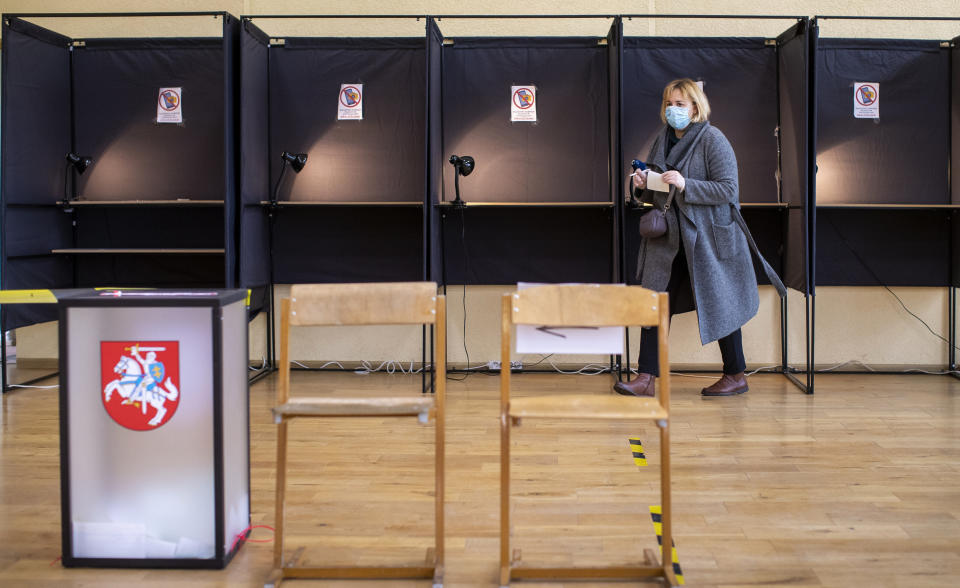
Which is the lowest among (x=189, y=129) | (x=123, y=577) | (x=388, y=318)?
(x=123, y=577)

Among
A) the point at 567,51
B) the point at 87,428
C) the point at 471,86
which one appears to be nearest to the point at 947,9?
the point at 567,51

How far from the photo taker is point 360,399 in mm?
2062

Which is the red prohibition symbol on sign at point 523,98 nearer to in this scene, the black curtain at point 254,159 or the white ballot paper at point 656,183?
the white ballot paper at point 656,183

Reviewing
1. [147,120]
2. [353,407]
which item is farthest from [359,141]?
[353,407]

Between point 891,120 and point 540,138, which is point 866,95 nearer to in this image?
point 891,120

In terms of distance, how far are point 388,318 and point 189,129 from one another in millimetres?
3167

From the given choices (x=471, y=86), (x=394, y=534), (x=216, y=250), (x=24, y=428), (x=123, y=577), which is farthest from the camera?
(x=471, y=86)

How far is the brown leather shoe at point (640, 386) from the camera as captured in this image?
3.94m

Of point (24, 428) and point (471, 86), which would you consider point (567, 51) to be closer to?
point (471, 86)

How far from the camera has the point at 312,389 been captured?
4.35 metres

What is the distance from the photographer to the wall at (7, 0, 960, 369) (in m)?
4.73

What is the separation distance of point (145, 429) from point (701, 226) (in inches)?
104

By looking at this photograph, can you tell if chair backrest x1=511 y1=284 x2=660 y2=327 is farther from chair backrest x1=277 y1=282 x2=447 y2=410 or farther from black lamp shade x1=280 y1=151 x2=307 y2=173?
black lamp shade x1=280 y1=151 x2=307 y2=173

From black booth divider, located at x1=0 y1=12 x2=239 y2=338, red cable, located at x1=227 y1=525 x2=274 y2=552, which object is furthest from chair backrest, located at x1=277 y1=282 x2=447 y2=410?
black booth divider, located at x1=0 y1=12 x2=239 y2=338
